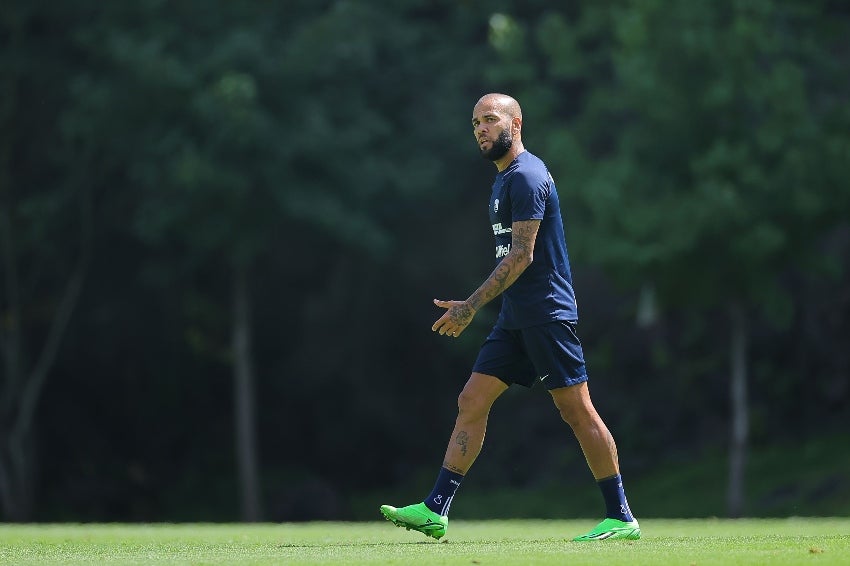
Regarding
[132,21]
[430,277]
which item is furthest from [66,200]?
[430,277]

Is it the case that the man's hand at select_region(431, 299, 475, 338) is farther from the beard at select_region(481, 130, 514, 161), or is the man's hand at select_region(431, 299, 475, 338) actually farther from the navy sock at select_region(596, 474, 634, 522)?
the navy sock at select_region(596, 474, 634, 522)

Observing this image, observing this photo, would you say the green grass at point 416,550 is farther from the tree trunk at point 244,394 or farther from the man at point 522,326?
the tree trunk at point 244,394

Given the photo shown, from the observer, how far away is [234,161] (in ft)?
87.8

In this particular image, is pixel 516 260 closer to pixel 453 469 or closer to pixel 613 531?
pixel 453 469

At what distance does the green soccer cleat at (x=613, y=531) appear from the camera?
29.8ft

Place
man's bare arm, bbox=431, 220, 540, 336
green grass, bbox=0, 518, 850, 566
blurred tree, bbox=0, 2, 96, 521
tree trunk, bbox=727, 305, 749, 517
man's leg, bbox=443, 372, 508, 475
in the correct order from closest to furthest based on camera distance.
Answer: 1. green grass, bbox=0, 518, 850, 566
2. man's bare arm, bbox=431, 220, 540, 336
3. man's leg, bbox=443, 372, 508, 475
4. tree trunk, bbox=727, 305, 749, 517
5. blurred tree, bbox=0, 2, 96, 521

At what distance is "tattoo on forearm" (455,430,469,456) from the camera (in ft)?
30.6

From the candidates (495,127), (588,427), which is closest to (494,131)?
(495,127)

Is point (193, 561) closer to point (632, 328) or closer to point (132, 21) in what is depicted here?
point (132, 21)

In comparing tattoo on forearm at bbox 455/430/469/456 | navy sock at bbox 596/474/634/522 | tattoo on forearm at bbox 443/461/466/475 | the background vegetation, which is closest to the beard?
tattoo on forearm at bbox 455/430/469/456

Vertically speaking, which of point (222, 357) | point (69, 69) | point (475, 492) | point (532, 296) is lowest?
point (475, 492)

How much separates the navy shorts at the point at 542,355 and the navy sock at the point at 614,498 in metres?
0.62

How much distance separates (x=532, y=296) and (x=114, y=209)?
2164 centimetres

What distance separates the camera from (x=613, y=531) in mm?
9125
